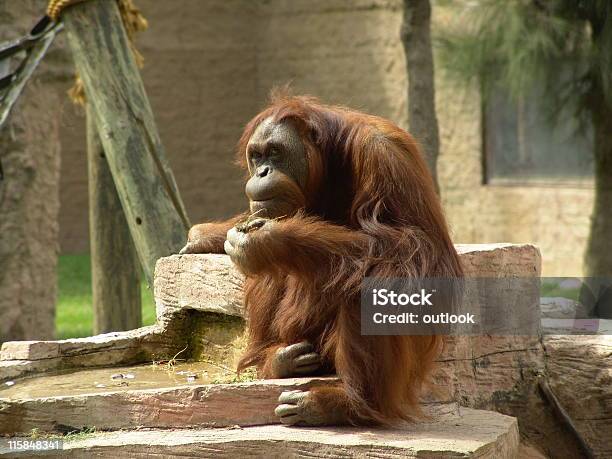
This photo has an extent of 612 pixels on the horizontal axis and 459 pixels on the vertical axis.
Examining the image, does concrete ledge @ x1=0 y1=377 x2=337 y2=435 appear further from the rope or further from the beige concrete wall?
the beige concrete wall

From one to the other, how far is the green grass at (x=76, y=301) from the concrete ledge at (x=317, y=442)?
3.54 meters

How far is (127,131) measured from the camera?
4.37 meters

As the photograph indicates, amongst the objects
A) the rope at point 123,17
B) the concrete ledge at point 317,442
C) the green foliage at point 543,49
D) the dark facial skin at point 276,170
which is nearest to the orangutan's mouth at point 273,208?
the dark facial skin at point 276,170

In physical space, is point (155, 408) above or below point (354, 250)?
below

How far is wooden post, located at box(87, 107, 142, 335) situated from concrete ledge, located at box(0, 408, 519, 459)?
90.6 inches

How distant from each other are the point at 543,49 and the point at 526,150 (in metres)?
2.05

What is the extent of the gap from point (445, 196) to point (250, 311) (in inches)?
223

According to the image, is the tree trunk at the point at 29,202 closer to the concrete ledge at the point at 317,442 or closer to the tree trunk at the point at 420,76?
the tree trunk at the point at 420,76

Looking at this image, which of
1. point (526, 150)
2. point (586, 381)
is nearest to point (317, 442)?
point (586, 381)

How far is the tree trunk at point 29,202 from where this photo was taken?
567cm

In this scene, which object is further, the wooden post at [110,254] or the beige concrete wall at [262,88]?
the beige concrete wall at [262,88]

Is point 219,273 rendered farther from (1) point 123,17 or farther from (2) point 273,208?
(1) point 123,17

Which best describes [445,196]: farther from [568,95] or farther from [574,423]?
[574,423]

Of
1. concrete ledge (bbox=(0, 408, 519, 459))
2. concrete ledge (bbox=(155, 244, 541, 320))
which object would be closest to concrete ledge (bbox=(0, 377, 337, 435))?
concrete ledge (bbox=(0, 408, 519, 459))
